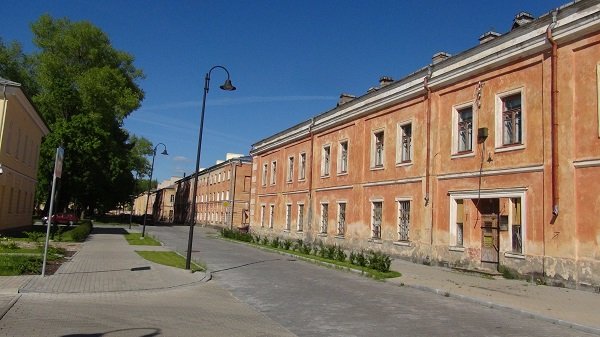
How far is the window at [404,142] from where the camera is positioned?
2311cm

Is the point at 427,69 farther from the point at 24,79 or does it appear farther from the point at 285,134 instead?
the point at 24,79

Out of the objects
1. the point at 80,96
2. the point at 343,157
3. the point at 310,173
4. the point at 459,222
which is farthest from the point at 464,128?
the point at 80,96

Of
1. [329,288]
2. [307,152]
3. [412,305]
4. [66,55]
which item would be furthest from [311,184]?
[66,55]

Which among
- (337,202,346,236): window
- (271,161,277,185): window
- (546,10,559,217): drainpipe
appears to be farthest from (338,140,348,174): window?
(546,10,559,217): drainpipe

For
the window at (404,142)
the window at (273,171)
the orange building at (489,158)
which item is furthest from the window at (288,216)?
the window at (404,142)

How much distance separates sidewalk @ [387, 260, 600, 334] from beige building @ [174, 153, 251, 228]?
37504 millimetres

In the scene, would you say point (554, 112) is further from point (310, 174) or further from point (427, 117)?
point (310, 174)

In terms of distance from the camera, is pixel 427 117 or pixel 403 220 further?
pixel 403 220

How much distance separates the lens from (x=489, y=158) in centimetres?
1789

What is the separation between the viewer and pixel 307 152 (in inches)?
1334

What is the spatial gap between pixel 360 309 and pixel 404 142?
1414cm

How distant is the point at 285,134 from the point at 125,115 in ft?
59.2

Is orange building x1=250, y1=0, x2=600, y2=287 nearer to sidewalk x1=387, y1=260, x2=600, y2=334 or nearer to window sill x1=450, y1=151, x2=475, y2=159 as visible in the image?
window sill x1=450, y1=151, x2=475, y2=159

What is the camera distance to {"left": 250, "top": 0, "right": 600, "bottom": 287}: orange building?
1464cm
